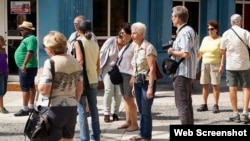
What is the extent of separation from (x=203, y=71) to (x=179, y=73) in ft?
11.2

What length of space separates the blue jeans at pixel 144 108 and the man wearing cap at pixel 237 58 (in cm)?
220

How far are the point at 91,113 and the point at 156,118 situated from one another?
2.55 m

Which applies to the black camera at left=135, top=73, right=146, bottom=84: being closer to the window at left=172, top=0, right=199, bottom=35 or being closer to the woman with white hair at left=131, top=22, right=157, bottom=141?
the woman with white hair at left=131, top=22, right=157, bottom=141

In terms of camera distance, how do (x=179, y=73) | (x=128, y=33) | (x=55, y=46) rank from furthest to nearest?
(x=128, y=33) < (x=179, y=73) < (x=55, y=46)

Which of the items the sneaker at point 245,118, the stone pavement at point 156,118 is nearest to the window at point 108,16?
the stone pavement at point 156,118

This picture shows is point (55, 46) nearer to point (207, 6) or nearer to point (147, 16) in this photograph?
point (147, 16)

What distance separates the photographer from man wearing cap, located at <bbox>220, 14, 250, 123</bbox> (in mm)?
8461

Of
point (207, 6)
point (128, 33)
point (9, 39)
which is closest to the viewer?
→ point (128, 33)

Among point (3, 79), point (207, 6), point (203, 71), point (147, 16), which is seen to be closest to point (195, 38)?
point (203, 71)

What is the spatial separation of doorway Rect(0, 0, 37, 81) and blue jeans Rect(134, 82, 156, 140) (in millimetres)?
6505

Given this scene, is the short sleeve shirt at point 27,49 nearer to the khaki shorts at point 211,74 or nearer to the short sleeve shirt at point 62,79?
the khaki shorts at point 211,74

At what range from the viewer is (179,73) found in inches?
257

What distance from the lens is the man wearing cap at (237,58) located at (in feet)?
27.8

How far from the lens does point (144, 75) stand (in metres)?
6.94
